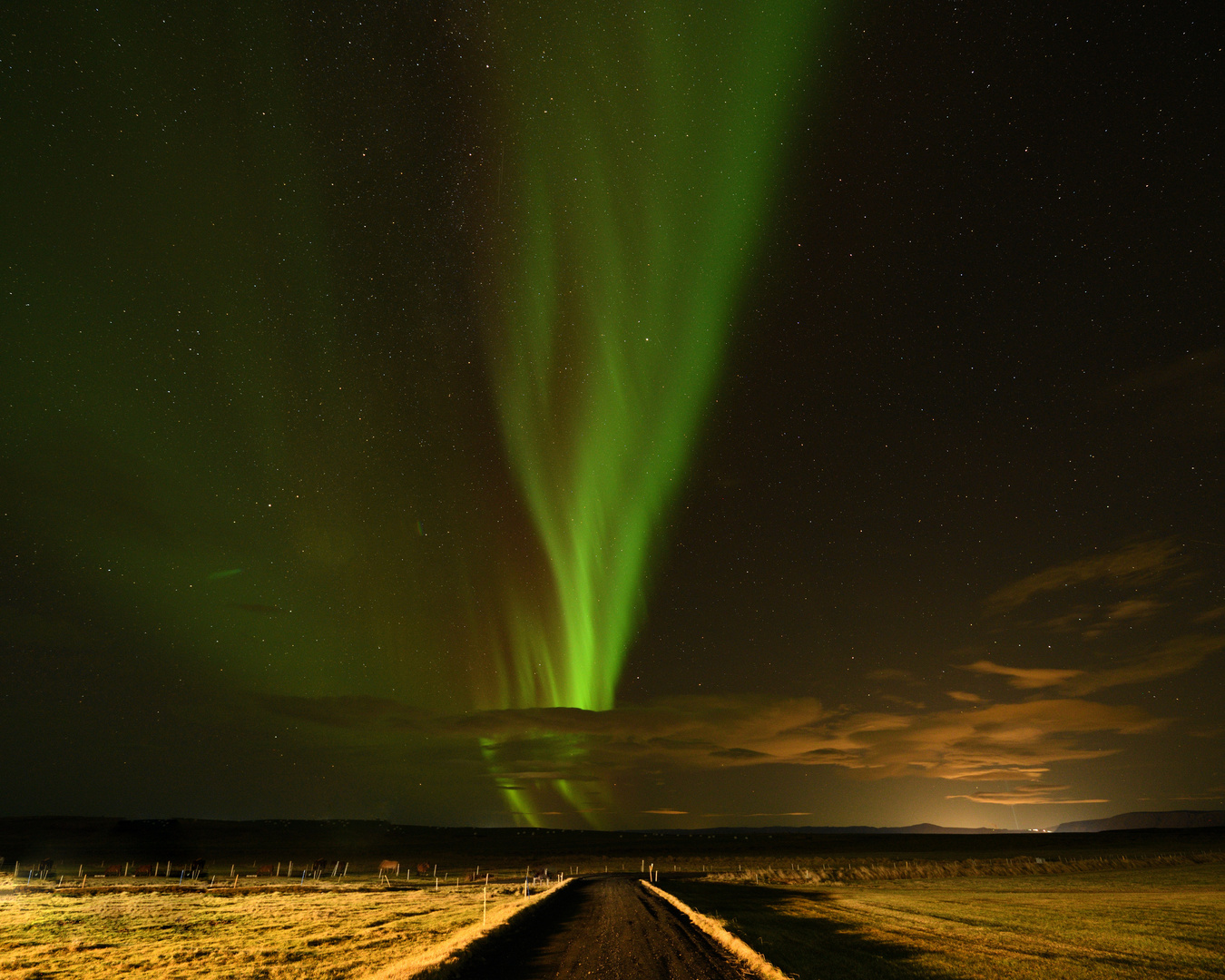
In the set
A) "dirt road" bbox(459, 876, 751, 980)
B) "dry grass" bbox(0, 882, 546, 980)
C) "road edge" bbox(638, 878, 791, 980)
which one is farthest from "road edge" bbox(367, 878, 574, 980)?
"road edge" bbox(638, 878, 791, 980)

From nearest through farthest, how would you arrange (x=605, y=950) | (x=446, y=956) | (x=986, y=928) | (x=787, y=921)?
(x=446, y=956) < (x=605, y=950) < (x=986, y=928) < (x=787, y=921)

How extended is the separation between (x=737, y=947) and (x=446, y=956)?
8360 mm

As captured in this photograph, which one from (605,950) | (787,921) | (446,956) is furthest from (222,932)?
(787,921)

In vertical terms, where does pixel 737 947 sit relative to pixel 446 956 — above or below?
below

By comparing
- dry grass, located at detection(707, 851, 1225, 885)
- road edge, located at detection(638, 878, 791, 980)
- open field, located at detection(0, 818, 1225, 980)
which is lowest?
dry grass, located at detection(707, 851, 1225, 885)

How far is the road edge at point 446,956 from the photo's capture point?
54.7 feet

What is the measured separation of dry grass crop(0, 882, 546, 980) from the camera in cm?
2080

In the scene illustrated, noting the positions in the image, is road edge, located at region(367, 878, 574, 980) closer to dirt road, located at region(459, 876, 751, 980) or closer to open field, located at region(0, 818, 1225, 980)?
dirt road, located at region(459, 876, 751, 980)

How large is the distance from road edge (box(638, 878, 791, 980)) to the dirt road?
35 cm

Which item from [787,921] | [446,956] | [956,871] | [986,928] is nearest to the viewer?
[446,956]

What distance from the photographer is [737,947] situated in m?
20.6

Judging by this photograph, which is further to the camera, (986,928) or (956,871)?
(956,871)

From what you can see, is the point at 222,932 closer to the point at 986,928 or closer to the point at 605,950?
the point at 605,950

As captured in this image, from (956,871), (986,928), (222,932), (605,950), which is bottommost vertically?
(956,871)
